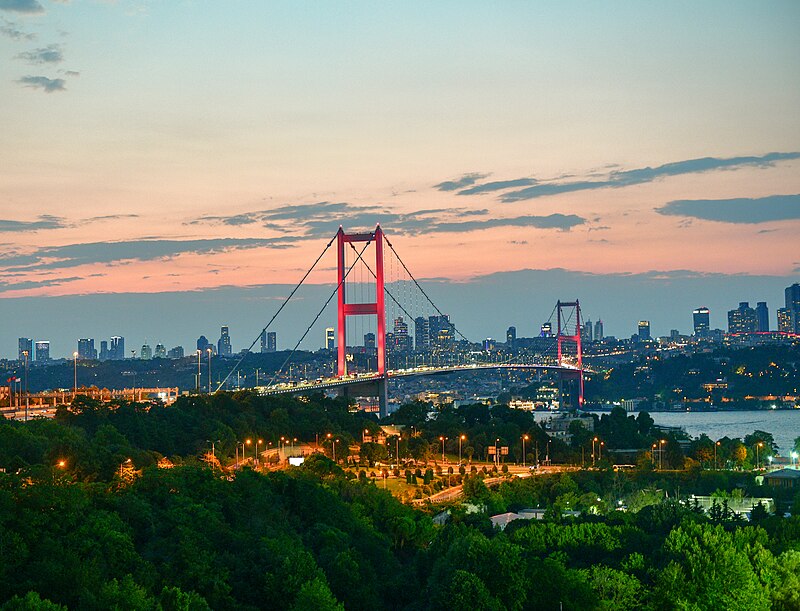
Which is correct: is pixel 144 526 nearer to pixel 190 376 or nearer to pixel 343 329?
pixel 343 329

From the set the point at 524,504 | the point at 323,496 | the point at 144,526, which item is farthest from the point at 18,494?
the point at 524,504

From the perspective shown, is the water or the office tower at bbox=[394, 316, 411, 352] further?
the office tower at bbox=[394, 316, 411, 352]

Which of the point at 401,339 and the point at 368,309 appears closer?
the point at 368,309

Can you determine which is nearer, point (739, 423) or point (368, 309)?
point (368, 309)

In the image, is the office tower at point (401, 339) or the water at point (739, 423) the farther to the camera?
the office tower at point (401, 339)
